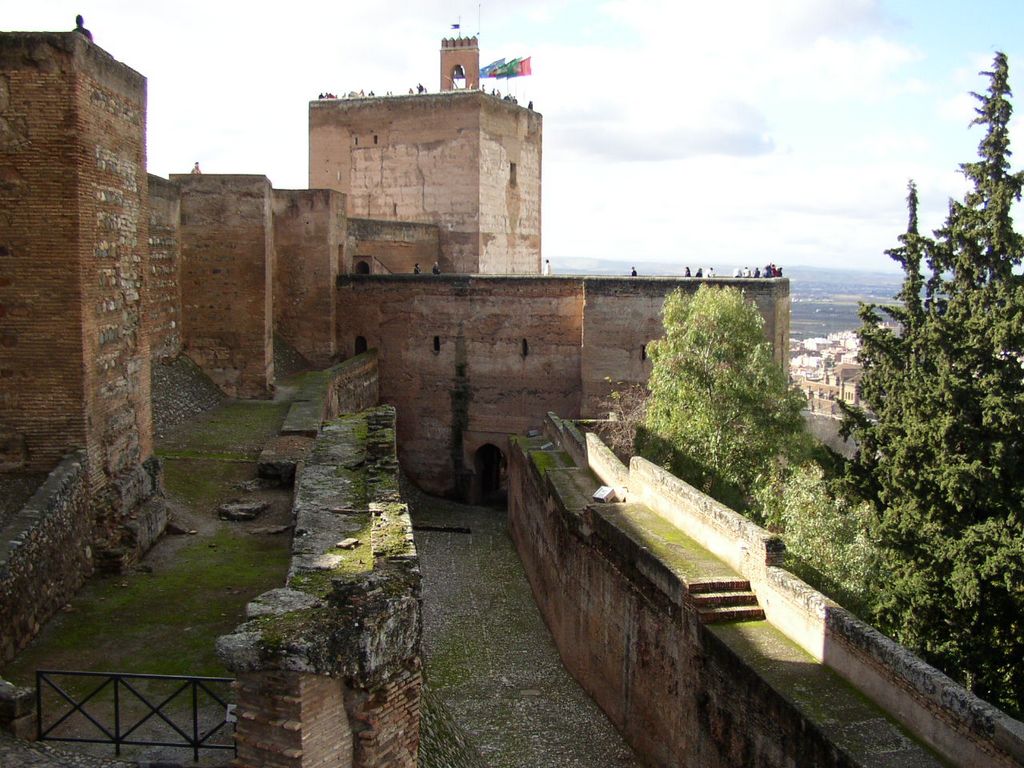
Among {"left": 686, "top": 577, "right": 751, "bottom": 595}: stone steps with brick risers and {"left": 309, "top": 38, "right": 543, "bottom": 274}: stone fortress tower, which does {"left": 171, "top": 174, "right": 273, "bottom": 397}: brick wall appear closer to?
{"left": 309, "top": 38, "right": 543, "bottom": 274}: stone fortress tower

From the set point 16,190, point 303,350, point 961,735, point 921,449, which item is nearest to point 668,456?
point 921,449

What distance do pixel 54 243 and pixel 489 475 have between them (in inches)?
776

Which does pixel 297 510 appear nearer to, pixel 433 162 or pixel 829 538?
pixel 829 538

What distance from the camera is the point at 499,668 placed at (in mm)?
16078

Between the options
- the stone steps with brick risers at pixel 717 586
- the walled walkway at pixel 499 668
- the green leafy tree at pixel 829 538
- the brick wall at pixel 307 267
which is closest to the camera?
the stone steps with brick risers at pixel 717 586

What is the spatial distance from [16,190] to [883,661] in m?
8.43

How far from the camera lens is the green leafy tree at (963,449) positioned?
14.7 meters

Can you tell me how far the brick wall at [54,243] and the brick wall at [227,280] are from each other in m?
10.6

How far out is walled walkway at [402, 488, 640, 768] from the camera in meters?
13.3

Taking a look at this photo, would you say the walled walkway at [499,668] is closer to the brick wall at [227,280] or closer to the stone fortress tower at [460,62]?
the brick wall at [227,280]

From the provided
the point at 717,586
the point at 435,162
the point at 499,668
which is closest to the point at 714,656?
the point at 717,586

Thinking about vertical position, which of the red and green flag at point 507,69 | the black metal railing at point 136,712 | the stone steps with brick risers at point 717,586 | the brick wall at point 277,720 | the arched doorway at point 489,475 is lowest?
the arched doorway at point 489,475

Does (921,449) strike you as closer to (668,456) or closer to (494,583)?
(668,456)

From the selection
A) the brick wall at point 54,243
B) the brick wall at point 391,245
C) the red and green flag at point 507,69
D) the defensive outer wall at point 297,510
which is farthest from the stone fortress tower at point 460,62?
the brick wall at point 54,243
